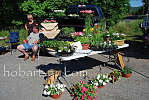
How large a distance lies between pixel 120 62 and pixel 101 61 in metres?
1.32

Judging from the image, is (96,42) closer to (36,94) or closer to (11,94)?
(36,94)

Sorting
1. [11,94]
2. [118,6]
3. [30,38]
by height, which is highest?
[118,6]

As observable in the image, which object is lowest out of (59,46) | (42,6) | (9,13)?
(59,46)

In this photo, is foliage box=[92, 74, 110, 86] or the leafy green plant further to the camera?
the leafy green plant

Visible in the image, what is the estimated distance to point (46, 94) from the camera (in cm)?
360

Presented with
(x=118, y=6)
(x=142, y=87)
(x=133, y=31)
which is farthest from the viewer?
(x=133, y=31)

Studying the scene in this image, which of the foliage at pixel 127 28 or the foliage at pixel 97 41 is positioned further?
the foliage at pixel 127 28

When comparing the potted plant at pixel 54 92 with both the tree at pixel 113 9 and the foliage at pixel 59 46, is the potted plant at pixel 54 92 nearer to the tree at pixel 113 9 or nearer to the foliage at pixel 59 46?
the foliage at pixel 59 46

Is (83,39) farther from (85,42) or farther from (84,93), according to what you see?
(84,93)

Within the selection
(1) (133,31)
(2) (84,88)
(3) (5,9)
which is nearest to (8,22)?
(3) (5,9)

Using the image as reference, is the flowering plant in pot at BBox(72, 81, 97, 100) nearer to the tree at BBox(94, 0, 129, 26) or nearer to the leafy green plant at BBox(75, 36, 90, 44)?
the leafy green plant at BBox(75, 36, 90, 44)

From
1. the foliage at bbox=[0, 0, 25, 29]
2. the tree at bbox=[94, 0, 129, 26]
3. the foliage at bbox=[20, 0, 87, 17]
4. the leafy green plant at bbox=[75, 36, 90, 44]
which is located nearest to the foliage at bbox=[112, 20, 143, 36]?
the tree at bbox=[94, 0, 129, 26]

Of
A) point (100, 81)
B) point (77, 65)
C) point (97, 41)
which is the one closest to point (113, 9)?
point (77, 65)

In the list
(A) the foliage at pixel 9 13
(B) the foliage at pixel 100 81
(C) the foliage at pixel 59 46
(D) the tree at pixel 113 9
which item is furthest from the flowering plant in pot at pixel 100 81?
(D) the tree at pixel 113 9
